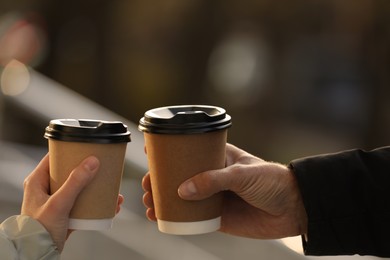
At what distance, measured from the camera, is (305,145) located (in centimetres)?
826

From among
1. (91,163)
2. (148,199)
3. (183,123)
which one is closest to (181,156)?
(183,123)

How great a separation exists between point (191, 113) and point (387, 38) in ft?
18.5

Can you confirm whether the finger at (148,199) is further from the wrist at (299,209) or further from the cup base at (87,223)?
the wrist at (299,209)

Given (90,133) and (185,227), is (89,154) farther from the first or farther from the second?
(185,227)

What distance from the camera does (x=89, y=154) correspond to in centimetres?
199

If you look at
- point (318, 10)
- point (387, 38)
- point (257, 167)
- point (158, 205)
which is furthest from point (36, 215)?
point (318, 10)

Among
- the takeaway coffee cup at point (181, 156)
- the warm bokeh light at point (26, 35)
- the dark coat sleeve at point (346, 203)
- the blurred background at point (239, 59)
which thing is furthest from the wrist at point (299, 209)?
the warm bokeh light at point (26, 35)

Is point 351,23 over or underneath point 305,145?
over

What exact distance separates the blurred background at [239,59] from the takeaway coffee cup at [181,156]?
5058 millimetres

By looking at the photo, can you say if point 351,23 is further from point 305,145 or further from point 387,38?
point 305,145

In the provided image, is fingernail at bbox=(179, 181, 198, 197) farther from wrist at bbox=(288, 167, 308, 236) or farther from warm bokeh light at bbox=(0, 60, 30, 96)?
warm bokeh light at bbox=(0, 60, 30, 96)

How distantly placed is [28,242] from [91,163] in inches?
9.0

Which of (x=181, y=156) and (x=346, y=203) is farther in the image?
(x=346, y=203)

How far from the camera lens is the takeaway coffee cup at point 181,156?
2.00 meters
